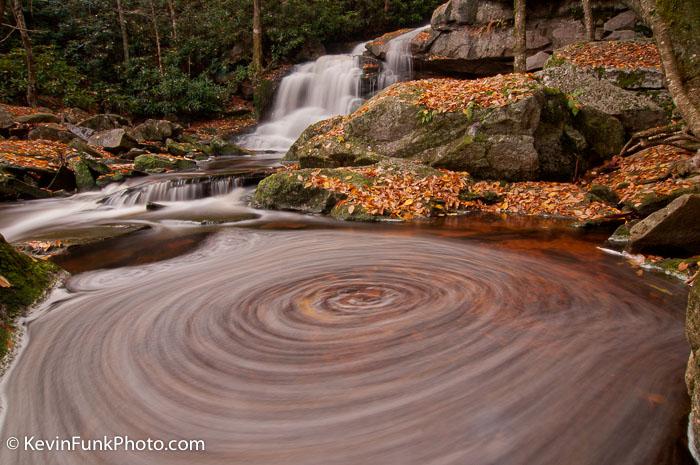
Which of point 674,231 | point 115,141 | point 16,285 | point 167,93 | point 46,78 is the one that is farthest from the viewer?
point 167,93

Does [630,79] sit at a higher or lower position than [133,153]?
higher

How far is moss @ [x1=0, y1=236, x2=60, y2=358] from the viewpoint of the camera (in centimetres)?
295

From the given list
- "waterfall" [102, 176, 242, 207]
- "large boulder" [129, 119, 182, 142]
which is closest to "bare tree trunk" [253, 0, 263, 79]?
"large boulder" [129, 119, 182, 142]

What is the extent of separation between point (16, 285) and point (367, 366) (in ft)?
9.43

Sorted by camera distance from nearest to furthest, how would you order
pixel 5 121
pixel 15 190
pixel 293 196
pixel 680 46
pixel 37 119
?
pixel 680 46 → pixel 293 196 → pixel 15 190 → pixel 5 121 → pixel 37 119

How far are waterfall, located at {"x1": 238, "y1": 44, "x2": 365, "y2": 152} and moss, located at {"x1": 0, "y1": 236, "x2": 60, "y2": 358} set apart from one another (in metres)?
13.8

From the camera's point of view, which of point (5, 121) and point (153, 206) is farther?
point (5, 121)

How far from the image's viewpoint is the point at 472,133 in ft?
25.9

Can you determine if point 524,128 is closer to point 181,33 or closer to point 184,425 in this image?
point 184,425

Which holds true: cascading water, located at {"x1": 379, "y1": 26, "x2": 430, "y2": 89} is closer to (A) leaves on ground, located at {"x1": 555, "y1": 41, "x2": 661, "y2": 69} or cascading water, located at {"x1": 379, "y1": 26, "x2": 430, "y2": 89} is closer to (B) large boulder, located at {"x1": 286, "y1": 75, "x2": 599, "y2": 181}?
(A) leaves on ground, located at {"x1": 555, "y1": 41, "x2": 661, "y2": 69}

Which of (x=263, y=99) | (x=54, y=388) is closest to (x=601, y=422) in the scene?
(x=54, y=388)

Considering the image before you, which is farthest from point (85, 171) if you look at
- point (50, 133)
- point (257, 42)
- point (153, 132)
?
point (257, 42)

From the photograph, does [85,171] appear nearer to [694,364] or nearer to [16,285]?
[16,285]

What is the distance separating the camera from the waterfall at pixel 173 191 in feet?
29.6
